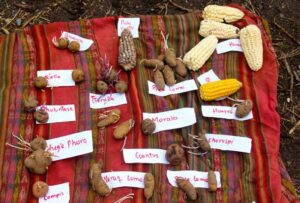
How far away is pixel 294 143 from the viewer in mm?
2900

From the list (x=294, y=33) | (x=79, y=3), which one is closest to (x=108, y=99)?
(x=79, y=3)

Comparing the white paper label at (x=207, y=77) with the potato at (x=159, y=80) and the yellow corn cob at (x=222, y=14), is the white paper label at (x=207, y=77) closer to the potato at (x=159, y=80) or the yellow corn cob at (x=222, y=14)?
the potato at (x=159, y=80)

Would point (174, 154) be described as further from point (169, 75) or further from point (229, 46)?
point (229, 46)

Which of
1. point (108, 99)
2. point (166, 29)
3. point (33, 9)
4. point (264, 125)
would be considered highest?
point (33, 9)

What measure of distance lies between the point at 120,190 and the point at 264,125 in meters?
0.90

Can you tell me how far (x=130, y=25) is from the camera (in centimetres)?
276

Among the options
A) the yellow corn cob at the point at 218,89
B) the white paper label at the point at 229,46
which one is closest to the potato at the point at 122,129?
the yellow corn cob at the point at 218,89

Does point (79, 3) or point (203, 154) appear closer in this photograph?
point (203, 154)

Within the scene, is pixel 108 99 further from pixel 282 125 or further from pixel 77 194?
pixel 282 125

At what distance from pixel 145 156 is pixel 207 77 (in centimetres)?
66

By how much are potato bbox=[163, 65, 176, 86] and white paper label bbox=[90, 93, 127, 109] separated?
27 cm

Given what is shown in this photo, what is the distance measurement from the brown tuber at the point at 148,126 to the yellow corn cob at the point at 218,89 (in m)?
0.37

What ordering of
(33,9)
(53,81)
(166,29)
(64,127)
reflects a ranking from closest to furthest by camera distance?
(64,127), (53,81), (166,29), (33,9)

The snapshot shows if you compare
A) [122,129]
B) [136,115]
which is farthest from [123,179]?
[136,115]
